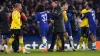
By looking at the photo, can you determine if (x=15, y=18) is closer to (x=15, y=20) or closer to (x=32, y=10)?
(x=15, y=20)

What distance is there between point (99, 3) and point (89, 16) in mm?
8291

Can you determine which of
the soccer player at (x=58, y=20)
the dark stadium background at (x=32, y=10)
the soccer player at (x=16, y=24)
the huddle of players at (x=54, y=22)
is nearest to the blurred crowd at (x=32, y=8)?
the dark stadium background at (x=32, y=10)

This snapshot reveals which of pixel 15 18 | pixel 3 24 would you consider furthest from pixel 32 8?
pixel 15 18

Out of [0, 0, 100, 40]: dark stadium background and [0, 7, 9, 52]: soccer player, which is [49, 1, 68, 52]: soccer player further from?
[0, 0, 100, 40]: dark stadium background

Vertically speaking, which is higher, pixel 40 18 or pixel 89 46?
pixel 40 18

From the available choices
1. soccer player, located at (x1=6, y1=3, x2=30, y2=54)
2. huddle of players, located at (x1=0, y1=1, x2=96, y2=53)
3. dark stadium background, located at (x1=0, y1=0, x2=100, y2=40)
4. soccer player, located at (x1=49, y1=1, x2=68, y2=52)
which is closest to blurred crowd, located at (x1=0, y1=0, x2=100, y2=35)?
dark stadium background, located at (x1=0, y1=0, x2=100, y2=40)

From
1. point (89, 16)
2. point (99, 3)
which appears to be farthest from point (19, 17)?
point (99, 3)

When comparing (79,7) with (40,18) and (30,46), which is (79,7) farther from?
(40,18)

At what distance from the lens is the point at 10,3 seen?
24797 millimetres

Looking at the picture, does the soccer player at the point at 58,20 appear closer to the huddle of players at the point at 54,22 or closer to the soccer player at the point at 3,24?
the huddle of players at the point at 54,22

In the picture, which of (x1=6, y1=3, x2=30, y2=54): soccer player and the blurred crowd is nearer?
(x1=6, y1=3, x2=30, y2=54): soccer player

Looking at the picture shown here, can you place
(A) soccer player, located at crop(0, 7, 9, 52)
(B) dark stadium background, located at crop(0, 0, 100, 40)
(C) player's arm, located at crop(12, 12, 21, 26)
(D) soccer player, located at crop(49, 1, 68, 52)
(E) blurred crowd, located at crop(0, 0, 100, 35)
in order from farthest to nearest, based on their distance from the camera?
(E) blurred crowd, located at crop(0, 0, 100, 35)
(B) dark stadium background, located at crop(0, 0, 100, 40)
(A) soccer player, located at crop(0, 7, 9, 52)
(D) soccer player, located at crop(49, 1, 68, 52)
(C) player's arm, located at crop(12, 12, 21, 26)

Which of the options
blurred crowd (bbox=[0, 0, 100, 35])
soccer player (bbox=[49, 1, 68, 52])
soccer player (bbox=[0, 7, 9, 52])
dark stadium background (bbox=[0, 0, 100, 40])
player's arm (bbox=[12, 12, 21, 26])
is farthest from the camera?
blurred crowd (bbox=[0, 0, 100, 35])

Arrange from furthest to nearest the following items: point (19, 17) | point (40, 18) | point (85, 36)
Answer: point (85, 36), point (40, 18), point (19, 17)
